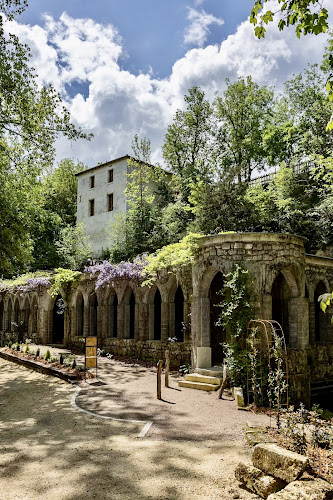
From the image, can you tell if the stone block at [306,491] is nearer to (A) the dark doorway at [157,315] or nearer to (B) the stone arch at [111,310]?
(A) the dark doorway at [157,315]

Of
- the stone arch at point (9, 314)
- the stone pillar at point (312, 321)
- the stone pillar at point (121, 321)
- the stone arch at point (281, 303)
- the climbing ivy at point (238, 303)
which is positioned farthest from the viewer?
the stone arch at point (9, 314)

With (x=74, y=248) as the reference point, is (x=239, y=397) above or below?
below

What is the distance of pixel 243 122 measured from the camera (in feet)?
83.1

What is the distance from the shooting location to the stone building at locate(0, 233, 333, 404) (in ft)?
33.9

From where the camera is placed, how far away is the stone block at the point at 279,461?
13.1 ft

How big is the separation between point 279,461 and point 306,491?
50cm

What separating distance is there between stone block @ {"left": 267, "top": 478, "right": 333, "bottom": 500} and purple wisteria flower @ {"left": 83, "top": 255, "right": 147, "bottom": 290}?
999 centimetres

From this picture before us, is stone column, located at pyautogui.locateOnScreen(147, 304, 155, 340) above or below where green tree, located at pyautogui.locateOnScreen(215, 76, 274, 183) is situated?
below

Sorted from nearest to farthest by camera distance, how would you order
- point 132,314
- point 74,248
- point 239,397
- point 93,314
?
point 239,397, point 132,314, point 93,314, point 74,248

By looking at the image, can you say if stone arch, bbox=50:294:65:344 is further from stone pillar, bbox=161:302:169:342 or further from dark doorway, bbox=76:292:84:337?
stone pillar, bbox=161:302:169:342

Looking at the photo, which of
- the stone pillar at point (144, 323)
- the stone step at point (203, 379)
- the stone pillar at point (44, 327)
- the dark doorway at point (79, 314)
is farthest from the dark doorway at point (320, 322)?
the stone pillar at point (44, 327)

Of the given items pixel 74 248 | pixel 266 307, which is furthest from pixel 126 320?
pixel 74 248

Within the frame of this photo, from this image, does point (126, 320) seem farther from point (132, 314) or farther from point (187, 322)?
point (187, 322)

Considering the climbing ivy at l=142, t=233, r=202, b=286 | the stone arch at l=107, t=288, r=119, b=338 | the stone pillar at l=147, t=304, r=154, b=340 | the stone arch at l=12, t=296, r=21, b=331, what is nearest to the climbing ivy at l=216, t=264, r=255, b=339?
the climbing ivy at l=142, t=233, r=202, b=286
